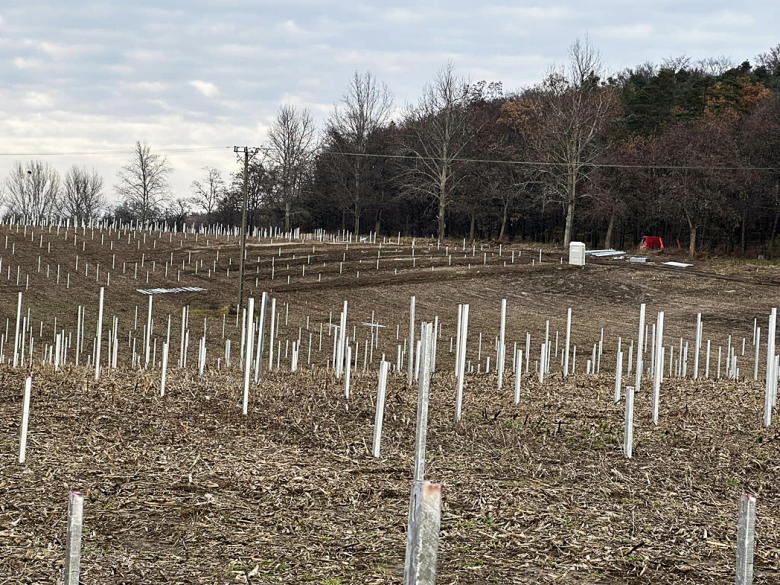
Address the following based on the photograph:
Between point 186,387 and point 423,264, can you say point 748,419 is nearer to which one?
point 186,387

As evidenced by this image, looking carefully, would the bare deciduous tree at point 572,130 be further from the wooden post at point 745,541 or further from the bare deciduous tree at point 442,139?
the wooden post at point 745,541

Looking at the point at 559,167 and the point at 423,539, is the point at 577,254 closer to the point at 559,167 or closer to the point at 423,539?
the point at 559,167

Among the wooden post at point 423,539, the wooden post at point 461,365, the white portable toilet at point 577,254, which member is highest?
the white portable toilet at point 577,254

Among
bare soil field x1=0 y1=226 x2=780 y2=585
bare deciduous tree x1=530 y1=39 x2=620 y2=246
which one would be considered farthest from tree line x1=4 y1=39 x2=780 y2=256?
bare soil field x1=0 y1=226 x2=780 y2=585

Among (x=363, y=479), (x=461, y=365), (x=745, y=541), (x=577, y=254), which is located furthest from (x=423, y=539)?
(x=577, y=254)

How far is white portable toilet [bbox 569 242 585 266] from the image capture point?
4125 centimetres

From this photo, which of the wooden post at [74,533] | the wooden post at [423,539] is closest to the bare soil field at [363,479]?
the wooden post at [74,533]

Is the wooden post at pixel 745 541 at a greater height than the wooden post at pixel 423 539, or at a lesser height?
lesser

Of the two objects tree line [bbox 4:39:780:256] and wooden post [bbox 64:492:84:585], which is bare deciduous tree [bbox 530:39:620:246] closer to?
tree line [bbox 4:39:780:256]

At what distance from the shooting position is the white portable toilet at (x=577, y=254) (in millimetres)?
41250

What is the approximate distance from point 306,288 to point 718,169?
24.8 m

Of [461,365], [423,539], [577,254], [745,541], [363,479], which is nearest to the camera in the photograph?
[423,539]

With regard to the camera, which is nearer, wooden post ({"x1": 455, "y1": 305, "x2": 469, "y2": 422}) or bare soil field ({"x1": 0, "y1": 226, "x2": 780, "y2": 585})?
bare soil field ({"x1": 0, "y1": 226, "x2": 780, "y2": 585})

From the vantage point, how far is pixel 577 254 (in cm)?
4138
